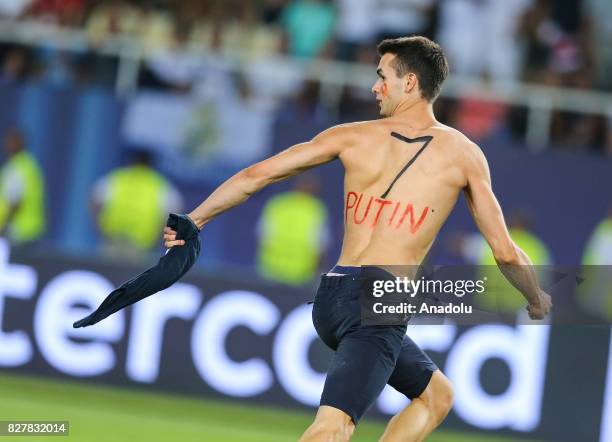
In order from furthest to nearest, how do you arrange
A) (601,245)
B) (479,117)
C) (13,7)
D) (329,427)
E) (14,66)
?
(13,7)
(14,66)
(479,117)
(601,245)
(329,427)

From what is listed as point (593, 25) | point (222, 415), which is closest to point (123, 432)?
point (222, 415)

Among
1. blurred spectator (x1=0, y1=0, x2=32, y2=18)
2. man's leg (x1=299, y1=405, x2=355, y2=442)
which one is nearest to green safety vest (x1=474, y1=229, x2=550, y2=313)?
man's leg (x1=299, y1=405, x2=355, y2=442)

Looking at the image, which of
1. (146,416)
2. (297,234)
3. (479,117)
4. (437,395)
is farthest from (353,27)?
(437,395)

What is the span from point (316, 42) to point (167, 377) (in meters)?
5.25

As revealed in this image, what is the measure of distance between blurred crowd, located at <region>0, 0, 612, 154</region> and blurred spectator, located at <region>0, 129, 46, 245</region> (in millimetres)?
1047

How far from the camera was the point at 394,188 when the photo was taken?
604cm

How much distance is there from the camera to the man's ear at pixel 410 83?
6.16 meters

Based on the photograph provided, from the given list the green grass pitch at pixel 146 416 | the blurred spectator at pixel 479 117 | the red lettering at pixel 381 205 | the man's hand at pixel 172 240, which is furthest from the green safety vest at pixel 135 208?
the red lettering at pixel 381 205

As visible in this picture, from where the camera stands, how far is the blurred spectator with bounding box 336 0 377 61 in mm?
14469

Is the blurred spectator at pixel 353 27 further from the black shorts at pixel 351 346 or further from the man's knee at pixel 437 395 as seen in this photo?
the black shorts at pixel 351 346

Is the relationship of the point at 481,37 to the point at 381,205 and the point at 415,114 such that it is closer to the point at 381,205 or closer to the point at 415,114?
A: the point at 415,114

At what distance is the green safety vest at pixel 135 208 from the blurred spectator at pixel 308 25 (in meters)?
2.30

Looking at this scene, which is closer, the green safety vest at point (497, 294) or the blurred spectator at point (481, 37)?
the green safety vest at point (497, 294)

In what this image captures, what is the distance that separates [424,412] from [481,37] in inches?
345
